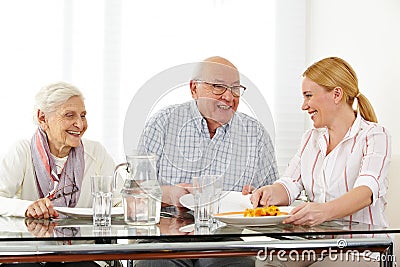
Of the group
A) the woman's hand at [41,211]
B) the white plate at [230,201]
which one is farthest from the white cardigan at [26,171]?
the white plate at [230,201]

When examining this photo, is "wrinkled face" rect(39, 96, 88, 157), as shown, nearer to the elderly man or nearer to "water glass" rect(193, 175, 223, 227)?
the elderly man

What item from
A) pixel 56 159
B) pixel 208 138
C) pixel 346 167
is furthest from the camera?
pixel 56 159

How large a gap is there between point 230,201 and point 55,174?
2.60 feet

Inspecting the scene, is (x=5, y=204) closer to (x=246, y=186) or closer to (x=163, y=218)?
(x=163, y=218)

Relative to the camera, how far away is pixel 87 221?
5.69ft

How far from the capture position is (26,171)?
2.41 m

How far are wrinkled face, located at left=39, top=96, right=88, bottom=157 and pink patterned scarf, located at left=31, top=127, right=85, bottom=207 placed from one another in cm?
4

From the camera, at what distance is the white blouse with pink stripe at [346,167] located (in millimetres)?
2123

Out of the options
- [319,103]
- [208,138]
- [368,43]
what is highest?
[368,43]

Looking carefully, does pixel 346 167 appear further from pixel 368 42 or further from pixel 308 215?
pixel 368 42

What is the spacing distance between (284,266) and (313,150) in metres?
0.50

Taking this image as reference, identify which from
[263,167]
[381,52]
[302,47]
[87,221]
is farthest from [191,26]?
[87,221]

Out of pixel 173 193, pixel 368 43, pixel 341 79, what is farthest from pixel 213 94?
pixel 368 43

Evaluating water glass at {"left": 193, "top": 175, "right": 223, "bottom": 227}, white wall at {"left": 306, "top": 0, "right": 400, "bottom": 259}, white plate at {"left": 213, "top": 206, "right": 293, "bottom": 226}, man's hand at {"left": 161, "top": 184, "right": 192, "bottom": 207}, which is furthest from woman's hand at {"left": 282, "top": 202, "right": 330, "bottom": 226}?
white wall at {"left": 306, "top": 0, "right": 400, "bottom": 259}
